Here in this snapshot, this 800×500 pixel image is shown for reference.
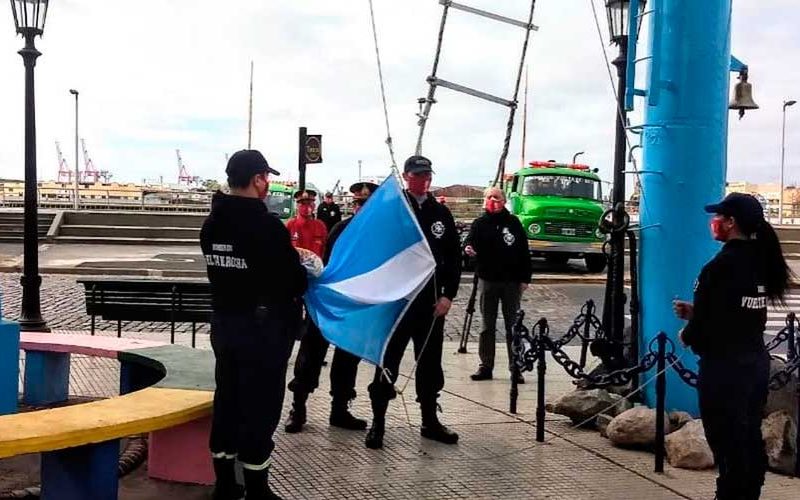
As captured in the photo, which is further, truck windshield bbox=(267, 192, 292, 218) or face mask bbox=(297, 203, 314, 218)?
truck windshield bbox=(267, 192, 292, 218)

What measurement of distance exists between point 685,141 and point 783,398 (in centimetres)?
202

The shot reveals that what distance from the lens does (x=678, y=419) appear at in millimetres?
6285

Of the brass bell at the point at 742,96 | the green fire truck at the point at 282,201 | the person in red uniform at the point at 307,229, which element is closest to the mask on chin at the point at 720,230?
the brass bell at the point at 742,96

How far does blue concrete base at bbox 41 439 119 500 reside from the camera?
13.9ft

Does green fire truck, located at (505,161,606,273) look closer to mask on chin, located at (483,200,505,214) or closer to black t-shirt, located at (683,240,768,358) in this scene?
mask on chin, located at (483,200,505,214)

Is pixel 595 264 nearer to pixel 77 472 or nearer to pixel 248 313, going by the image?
pixel 248 313

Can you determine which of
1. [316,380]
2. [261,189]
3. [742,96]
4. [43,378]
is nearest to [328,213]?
[742,96]

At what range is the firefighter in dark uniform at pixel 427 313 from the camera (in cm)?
591

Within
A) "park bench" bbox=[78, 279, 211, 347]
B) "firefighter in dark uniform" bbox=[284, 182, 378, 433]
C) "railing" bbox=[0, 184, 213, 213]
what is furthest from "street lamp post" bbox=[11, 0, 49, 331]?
"railing" bbox=[0, 184, 213, 213]

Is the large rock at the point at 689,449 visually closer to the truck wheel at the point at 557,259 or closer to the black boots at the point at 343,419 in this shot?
the black boots at the point at 343,419

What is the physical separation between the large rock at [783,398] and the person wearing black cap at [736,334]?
1698 mm

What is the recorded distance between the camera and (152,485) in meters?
5.07

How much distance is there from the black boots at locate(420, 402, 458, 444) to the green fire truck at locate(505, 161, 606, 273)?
16439mm

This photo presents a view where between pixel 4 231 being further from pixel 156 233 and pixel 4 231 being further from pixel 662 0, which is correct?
pixel 662 0
